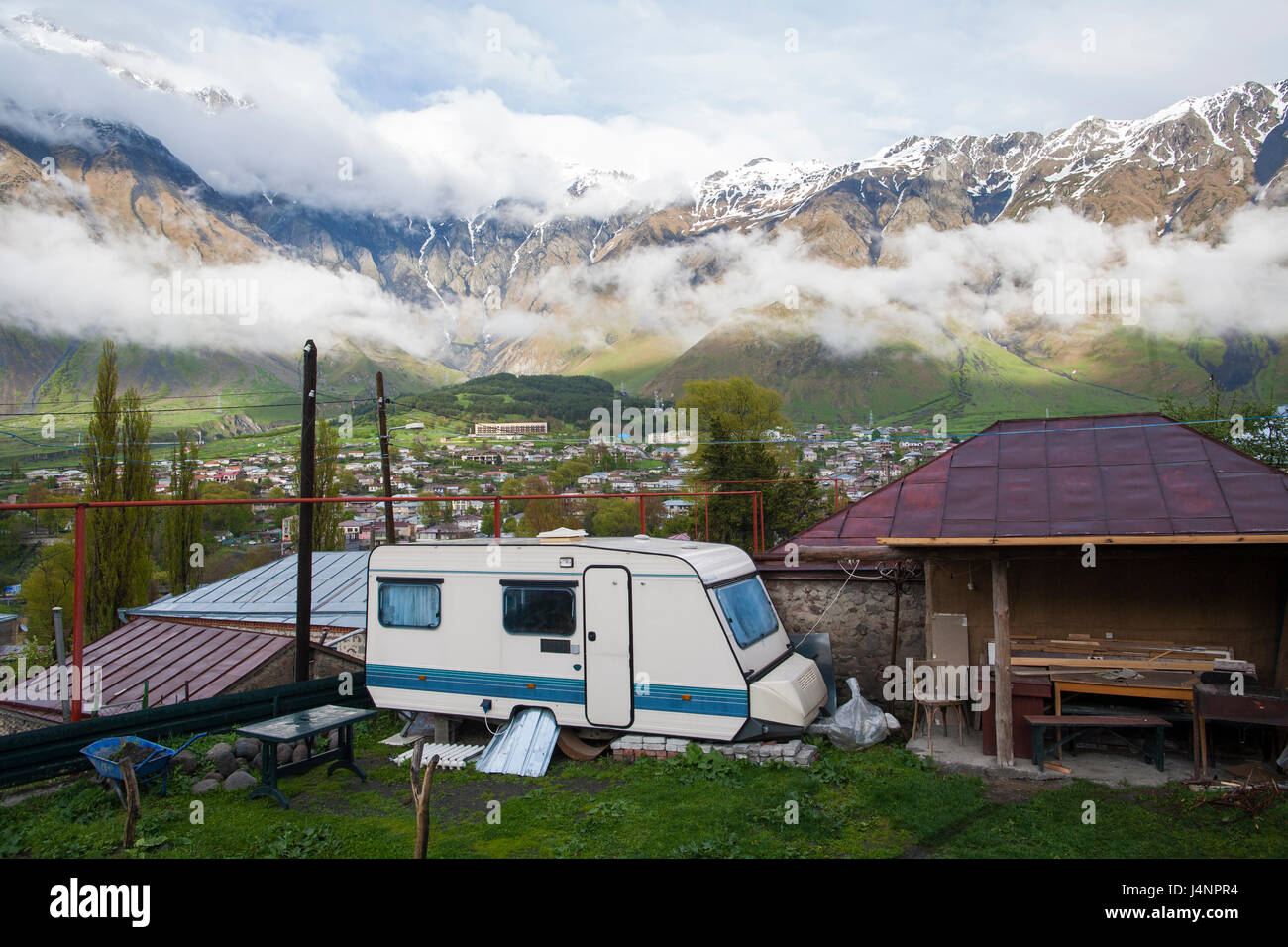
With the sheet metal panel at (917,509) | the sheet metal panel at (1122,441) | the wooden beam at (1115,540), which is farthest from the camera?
the sheet metal panel at (917,509)

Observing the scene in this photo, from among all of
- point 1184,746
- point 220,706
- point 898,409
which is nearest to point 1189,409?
point 1184,746

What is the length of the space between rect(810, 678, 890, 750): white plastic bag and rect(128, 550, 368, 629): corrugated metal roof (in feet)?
35.9

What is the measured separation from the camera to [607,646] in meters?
9.44

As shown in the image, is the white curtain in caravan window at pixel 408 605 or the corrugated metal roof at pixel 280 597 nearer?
the white curtain in caravan window at pixel 408 605

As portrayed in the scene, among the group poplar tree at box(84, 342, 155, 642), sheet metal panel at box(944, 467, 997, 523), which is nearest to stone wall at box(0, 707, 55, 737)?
sheet metal panel at box(944, 467, 997, 523)

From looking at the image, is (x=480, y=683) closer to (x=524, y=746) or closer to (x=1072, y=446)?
(x=524, y=746)

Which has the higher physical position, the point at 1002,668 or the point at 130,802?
the point at 1002,668

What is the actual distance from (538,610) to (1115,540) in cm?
654

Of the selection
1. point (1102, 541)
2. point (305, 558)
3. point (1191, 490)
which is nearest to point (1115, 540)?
point (1102, 541)

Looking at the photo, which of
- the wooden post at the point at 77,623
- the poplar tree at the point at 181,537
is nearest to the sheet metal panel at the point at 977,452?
the wooden post at the point at 77,623

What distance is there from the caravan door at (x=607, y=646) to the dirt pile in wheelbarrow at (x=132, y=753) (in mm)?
4787

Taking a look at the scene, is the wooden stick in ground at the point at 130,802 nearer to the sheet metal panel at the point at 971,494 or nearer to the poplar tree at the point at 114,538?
the sheet metal panel at the point at 971,494

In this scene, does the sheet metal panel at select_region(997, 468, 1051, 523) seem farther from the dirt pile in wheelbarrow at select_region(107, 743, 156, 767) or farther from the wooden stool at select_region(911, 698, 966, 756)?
the dirt pile in wheelbarrow at select_region(107, 743, 156, 767)

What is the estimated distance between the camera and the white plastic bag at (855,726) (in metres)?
9.54
